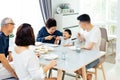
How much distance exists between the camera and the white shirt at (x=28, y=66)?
186 centimetres

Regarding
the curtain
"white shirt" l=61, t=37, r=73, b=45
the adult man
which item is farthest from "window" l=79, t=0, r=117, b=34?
the adult man

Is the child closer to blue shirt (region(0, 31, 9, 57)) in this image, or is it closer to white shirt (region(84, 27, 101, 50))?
white shirt (region(84, 27, 101, 50))

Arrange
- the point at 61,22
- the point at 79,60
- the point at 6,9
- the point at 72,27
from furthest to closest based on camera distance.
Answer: the point at 72,27, the point at 61,22, the point at 6,9, the point at 79,60

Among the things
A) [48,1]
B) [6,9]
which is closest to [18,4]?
[6,9]

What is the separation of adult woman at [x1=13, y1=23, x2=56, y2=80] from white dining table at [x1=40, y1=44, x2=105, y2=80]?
0.30 meters

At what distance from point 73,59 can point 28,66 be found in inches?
26.4

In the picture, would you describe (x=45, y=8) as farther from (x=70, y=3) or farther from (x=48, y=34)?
(x=48, y=34)

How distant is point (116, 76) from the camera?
352cm

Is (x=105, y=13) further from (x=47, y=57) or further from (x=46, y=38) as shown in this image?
(x=47, y=57)

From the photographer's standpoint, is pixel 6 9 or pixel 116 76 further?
pixel 6 9

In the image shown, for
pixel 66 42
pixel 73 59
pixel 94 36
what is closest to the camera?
pixel 73 59

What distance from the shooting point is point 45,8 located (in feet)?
16.3

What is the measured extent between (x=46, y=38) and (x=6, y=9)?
144 cm

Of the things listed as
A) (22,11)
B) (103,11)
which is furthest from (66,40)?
(103,11)
